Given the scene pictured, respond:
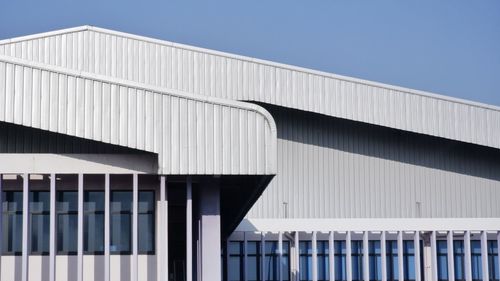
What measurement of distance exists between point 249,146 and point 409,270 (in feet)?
75.9

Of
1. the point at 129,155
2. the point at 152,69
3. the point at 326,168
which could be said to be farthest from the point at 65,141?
the point at 326,168

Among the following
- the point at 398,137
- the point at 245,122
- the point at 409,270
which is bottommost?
the point at 409,270

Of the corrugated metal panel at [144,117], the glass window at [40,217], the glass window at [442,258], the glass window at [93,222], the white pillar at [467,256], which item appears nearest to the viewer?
the corrugated metal panel at [144,117]

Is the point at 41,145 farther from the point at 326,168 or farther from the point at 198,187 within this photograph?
the point at 326,168

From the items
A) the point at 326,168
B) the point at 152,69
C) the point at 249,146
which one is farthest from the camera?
the point at 326,168

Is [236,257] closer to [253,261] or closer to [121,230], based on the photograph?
[253,261]

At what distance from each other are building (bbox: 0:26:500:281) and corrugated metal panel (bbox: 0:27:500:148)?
0.06 metres

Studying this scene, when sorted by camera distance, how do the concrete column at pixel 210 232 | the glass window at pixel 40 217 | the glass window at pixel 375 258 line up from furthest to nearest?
the glass window at pixel 375 258, the glass window at pixel 40 217, the concrete column at pixel 210 232

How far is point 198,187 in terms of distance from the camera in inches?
923

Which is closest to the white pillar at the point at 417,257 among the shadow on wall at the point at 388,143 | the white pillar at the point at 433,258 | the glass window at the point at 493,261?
the white pillar at the point at 433,258

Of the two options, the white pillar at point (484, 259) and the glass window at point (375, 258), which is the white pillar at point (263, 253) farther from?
the white pillar at point (484, 259)

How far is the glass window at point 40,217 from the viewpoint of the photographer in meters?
24.5

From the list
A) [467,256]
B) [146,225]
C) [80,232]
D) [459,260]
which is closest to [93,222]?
[146,225]

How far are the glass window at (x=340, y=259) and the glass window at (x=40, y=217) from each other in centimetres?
2061
